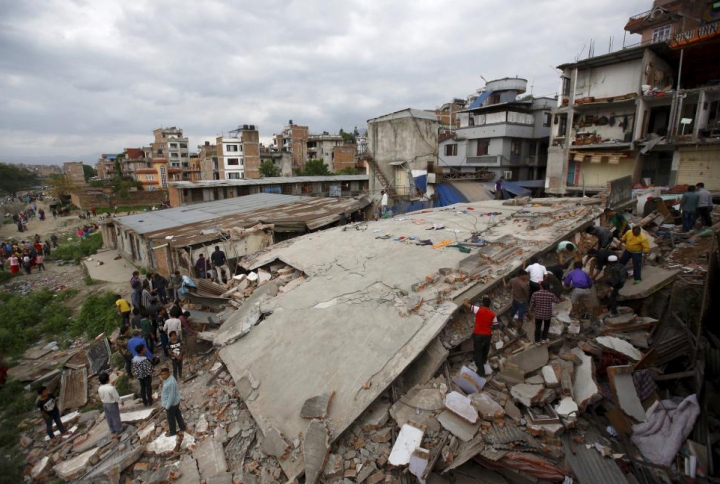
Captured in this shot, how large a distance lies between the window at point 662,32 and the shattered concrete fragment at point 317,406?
125 feet

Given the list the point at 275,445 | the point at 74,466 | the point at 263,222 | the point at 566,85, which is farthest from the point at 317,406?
the point at 566,85

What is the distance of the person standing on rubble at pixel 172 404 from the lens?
526 centimetres

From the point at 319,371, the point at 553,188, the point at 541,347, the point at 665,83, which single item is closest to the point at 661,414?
the point at 541,347

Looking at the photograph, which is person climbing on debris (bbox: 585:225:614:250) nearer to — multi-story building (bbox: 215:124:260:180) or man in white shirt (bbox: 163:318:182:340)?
man in white shirt (bbox: 163:318:182:340)

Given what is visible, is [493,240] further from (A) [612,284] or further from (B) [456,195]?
(B) [456,195]

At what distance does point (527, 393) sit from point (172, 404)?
5.05 meters

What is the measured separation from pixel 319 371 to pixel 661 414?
4431 mm

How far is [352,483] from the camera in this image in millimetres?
4070

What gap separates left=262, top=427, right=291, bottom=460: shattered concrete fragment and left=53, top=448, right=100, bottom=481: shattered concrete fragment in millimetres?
3044

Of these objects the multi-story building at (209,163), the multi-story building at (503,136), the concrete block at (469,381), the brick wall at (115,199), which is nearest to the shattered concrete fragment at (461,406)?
the concrete block at (469,381)

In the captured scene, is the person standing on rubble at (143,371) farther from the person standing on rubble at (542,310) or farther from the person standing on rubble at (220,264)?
the person standing on rubble at (542,310)

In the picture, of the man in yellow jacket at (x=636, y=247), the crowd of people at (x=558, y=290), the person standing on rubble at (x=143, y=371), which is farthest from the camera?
the man in yellow jacket at (x=636, y=247)

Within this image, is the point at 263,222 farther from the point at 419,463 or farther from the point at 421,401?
the point at 419,463

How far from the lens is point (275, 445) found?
14.9ft
